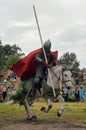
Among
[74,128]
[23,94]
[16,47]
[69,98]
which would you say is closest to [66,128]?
[74,128]

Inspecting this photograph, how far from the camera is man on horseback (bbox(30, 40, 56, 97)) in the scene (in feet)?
41.7

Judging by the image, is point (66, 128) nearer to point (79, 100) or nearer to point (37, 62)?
point (37, 62)

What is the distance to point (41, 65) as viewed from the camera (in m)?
12.9

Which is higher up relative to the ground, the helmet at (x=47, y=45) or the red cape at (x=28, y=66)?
the helmet at (x=47, y=45)

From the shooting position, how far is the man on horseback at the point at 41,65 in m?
12.7

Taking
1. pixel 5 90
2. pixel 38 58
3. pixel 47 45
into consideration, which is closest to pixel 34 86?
pixel 38 58

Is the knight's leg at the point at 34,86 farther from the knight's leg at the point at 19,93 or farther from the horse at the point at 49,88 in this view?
the knight's leg at the point at 19,93

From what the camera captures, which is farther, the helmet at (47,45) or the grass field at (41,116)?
the helmet at (47,45)


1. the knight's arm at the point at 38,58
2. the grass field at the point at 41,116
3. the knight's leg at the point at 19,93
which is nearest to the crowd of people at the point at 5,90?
the grass field at the point at 41,116

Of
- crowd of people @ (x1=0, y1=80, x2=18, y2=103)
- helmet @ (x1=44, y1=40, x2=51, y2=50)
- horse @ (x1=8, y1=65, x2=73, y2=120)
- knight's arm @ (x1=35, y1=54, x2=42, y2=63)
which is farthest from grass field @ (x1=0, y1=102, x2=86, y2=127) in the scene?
crowd of people @ (x1=0, y1=80, x2=18, y2=103)

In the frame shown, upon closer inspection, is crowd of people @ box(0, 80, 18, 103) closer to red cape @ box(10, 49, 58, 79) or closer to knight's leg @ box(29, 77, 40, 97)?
red cape @ box(10, 49, 58, 79)

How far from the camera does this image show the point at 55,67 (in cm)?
1276

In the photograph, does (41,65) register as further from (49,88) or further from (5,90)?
(5,90)

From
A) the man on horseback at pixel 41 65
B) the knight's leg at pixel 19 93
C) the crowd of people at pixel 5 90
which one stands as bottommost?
the knight's leg at pixel 19 93
